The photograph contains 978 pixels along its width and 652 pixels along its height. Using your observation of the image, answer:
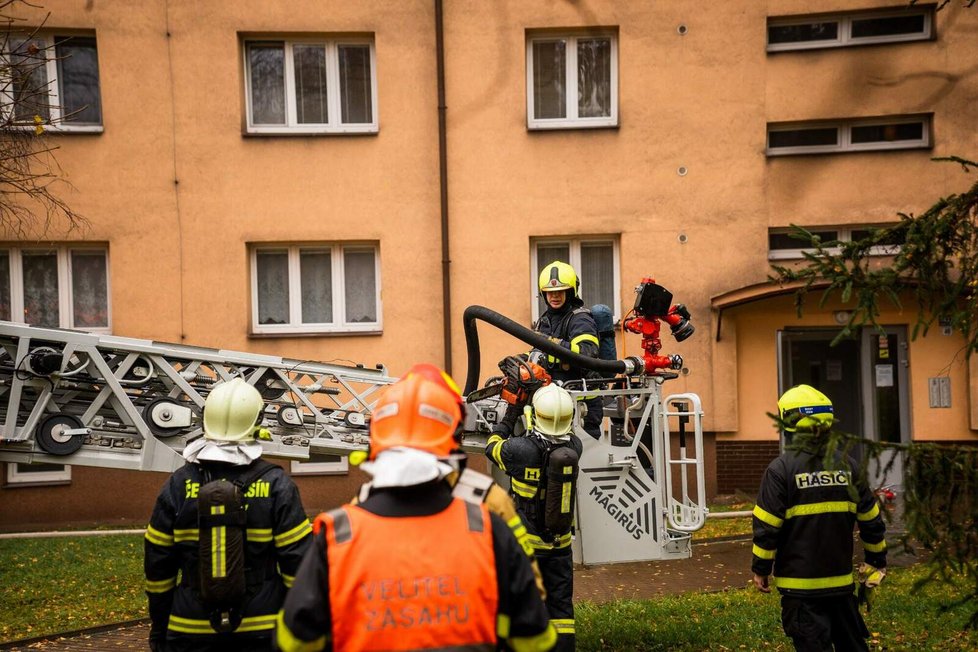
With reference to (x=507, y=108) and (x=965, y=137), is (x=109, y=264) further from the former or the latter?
(x=965, y=137)

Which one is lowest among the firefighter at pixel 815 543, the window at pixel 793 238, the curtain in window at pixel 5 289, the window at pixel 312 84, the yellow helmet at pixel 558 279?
the firefighter at pixel 815 543

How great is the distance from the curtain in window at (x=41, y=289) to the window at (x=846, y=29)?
35.0 ft

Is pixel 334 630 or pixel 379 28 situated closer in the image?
pixel 334 630

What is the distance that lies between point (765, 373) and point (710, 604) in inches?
228

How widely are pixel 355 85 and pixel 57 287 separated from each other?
5112mm

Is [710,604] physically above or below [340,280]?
below

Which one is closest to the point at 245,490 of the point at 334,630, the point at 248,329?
the point at 334,630

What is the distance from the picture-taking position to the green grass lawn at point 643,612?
606 centimetres

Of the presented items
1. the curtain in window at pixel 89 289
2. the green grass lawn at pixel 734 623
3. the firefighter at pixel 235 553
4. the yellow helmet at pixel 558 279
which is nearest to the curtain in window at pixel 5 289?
the curtain in window at pixel 89 289

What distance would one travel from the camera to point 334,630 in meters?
2.31

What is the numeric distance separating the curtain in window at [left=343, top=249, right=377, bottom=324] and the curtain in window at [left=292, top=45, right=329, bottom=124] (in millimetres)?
2040

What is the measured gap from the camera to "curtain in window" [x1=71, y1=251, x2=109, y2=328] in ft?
39.1

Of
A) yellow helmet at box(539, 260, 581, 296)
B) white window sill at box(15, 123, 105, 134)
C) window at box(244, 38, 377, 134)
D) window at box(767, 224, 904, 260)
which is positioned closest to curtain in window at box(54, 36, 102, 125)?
white window sill at box(15, 123, 105, 134)

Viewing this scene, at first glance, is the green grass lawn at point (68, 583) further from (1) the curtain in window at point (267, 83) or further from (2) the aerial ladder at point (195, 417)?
(1) the curtain in window at point (267, 83)
